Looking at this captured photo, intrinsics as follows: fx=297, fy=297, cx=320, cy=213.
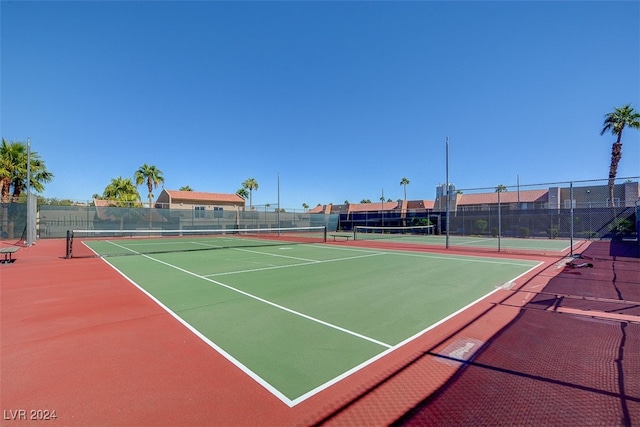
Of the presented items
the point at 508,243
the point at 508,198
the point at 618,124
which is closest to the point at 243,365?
the point at 508,243

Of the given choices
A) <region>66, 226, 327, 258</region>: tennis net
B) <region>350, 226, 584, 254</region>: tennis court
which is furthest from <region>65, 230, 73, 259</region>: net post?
<region>350, 226, 584, 254</region>: tennis court

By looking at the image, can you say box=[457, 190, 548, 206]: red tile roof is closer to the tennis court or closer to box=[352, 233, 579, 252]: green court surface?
the tennis court

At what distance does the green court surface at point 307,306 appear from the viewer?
12.3 ft

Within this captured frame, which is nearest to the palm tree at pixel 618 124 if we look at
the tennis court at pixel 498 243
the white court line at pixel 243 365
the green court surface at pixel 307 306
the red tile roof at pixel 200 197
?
the tennis court at pixel 498 243

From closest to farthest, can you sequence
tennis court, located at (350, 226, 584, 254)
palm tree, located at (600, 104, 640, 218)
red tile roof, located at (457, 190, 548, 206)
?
tennis court, located at (350, 226, 584, 254)
palm tree, located at (600, 104, 640, 218)
red tile roof, located at (457, 190, 548, 206)

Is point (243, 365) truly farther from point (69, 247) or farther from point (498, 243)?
point (498, 243)

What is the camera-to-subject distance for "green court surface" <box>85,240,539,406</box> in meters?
3.74

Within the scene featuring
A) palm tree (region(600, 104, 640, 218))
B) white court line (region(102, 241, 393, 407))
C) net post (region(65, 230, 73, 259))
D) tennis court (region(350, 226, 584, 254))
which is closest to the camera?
white court line (region(102, 241, 393, 407))

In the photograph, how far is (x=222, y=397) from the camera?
9.96ft

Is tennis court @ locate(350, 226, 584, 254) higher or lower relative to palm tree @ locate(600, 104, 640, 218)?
lower

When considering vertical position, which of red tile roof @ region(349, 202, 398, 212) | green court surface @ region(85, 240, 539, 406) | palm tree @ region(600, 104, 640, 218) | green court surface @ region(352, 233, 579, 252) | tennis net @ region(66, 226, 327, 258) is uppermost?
palm tree @ region(600, 104, 640, 218)

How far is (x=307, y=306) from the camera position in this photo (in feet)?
19.9

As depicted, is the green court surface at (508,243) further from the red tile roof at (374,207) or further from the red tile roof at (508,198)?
the red tile roof at (374,207)

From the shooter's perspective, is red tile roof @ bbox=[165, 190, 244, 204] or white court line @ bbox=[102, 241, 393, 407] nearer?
white court line @ bbox=[102, 241, 393, 407]
